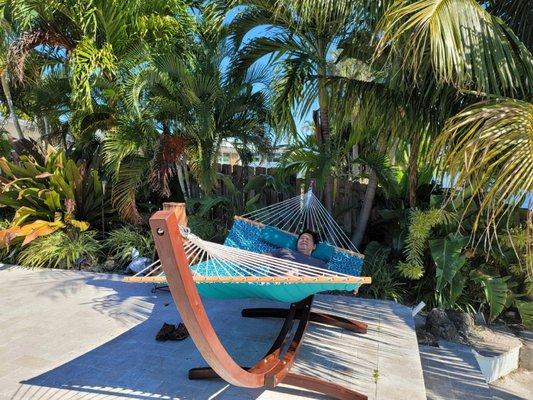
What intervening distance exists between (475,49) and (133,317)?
3.96 m

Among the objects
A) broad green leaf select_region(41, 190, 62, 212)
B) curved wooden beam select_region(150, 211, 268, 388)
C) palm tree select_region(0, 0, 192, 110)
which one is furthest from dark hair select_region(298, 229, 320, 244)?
broad green leaf select_region(41, 190, 62, 212)

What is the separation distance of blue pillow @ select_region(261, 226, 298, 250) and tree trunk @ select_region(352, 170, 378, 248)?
1651 millimetres

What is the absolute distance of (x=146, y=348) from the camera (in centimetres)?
346

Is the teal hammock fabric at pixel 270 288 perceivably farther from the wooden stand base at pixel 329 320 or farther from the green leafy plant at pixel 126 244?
the green leafy plant at pixel 126 244

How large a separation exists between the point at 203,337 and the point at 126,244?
462 centimetres

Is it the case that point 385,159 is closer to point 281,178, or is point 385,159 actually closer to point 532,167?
point 281,178

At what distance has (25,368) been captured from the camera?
3.07 m

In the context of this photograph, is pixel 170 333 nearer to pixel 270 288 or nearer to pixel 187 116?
pixel 270 288

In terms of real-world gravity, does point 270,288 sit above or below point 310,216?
below

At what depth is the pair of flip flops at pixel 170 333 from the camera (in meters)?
3.64

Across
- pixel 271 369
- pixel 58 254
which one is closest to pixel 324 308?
pixel 271 369

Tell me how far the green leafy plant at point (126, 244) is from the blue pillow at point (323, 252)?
3001mm

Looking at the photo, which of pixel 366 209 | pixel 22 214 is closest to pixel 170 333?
pixel 366 209

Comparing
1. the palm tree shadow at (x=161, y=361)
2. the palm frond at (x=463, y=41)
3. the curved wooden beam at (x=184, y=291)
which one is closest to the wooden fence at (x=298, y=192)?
the palm tree shadow at (x=161, y=361)
